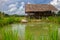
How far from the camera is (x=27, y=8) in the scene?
654 inches

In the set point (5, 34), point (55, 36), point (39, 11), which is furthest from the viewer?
point (39, 11)

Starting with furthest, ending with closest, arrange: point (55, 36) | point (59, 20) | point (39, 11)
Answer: point (39, 11) < point (59, 20) < point (55, 36)

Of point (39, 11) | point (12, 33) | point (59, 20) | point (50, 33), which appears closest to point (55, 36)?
point (50, 33)

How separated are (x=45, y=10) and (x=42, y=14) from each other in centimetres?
52

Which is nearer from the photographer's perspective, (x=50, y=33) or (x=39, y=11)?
(x=50, y=33)

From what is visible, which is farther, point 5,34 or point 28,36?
point 5,34

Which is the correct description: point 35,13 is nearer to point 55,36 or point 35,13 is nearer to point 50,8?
point 50,8

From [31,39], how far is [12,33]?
1.36 feet

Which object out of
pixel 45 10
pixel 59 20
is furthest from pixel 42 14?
pixel 59 20

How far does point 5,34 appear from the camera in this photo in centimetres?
282

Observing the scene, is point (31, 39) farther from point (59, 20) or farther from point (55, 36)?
point (59, 20)

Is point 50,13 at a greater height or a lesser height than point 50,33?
lesser

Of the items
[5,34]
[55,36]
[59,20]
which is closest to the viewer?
[55,36]

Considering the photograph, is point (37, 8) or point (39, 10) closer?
point (39, 10)
